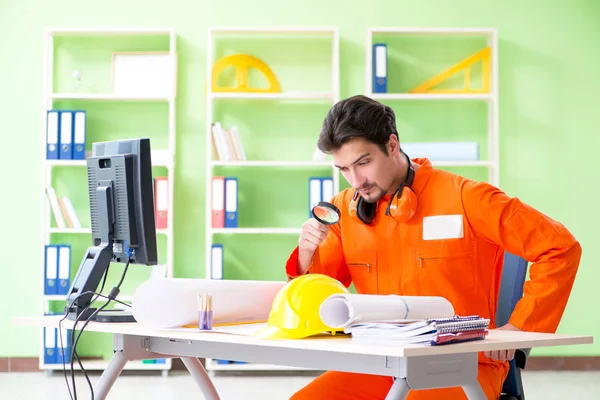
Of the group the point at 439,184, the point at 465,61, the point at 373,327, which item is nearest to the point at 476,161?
the point at 465,61

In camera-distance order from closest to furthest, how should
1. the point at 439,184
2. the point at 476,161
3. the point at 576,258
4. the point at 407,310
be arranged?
1. the point at 407,310
2. the point at 576,258
3. the point at 439,184
4. the point at 476,161

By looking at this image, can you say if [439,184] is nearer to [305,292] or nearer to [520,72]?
[305,292]

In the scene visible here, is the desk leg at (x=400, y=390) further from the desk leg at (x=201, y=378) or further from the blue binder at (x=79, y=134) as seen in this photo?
the blue binder at (x=79, y=134)

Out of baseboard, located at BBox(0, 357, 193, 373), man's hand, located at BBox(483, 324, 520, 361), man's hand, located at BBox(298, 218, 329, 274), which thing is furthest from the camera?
Result: baseboard, located at BBox(0, 357, 193, 373)

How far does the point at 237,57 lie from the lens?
16.3 ft

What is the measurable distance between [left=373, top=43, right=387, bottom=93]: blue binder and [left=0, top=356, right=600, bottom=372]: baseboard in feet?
6.18

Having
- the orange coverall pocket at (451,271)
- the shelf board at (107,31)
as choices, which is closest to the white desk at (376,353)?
the orange coverall pocket at (451,271)

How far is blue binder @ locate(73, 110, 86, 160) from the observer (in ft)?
15.8

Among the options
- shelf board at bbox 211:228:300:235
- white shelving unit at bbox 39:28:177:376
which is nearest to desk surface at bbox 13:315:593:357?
shelf board at bbox 211:228:300:235

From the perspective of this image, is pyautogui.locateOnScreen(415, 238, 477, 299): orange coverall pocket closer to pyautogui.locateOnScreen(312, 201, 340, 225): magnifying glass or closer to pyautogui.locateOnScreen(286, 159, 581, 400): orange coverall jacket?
pyautogui.locateOnScreen(286, 159, 581, 400): orange coverall jacket

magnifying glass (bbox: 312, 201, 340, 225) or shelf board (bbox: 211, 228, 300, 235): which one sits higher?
magnifying glass (bbox: 312, 201, 340, 225)

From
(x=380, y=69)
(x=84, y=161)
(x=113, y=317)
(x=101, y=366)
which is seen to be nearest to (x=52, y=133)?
(x=84, y=161)

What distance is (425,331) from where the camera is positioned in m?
1.43

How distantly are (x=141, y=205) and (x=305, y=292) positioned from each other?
2.11 feet
